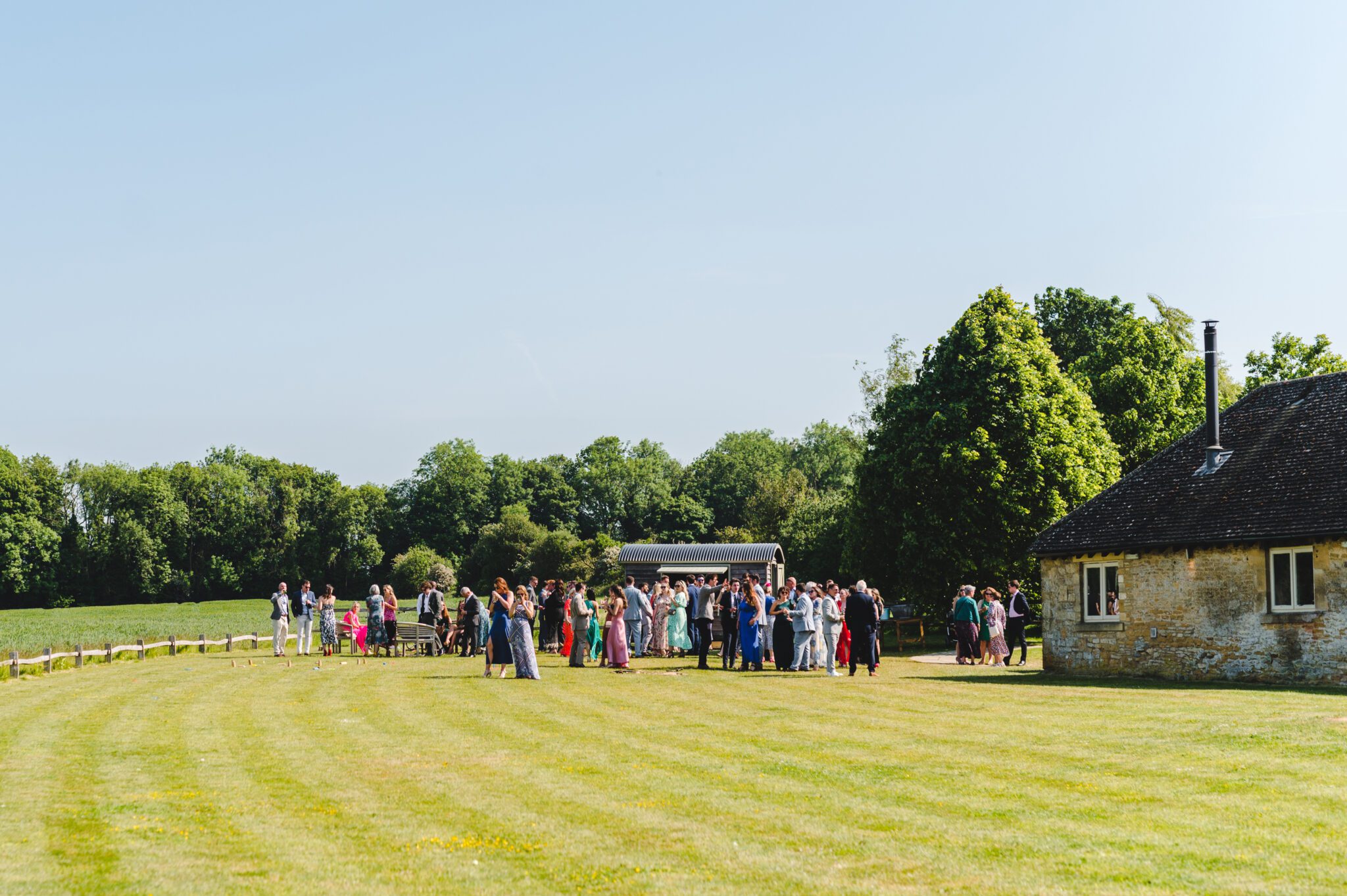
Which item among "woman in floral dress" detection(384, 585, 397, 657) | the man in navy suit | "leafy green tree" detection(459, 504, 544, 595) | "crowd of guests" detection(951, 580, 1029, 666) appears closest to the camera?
the man in navy suit

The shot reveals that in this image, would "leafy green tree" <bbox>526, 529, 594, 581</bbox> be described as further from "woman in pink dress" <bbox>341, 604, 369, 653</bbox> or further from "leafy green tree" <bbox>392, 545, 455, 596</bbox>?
"woman in pink dress" <bbox>341, 604, 369, 653</bbox>

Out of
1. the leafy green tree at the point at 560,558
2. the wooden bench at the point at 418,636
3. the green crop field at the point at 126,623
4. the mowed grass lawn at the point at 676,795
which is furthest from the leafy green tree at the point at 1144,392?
the leafy green tree at the point at 560,558

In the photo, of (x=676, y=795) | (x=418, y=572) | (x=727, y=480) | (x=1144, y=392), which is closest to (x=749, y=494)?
(x=727, y=480)

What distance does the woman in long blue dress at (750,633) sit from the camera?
2522cm

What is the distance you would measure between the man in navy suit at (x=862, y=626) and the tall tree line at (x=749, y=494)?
12723 millimetres

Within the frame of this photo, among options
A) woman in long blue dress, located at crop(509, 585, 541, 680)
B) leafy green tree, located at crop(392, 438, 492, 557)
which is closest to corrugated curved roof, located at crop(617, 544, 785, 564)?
woman in long blue dress, located at crop(509, 585, 541, 680)

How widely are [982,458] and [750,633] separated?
13437 mm

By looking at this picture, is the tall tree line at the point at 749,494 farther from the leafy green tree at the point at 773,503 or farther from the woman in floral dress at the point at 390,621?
the woman in floral dress at the point at 390,621

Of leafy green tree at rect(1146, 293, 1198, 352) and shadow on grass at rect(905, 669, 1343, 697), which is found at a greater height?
leafy green tree at rect(1146, 293, 1198, 352)

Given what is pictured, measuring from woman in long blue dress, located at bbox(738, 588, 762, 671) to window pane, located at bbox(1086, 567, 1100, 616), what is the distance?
6.47m

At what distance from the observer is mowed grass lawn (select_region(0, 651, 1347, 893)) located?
7891mm

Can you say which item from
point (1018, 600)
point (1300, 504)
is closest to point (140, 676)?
point (1018, 600)

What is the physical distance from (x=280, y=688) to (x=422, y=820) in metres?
11.9

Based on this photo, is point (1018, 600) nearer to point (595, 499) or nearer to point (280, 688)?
point (280, 688)
